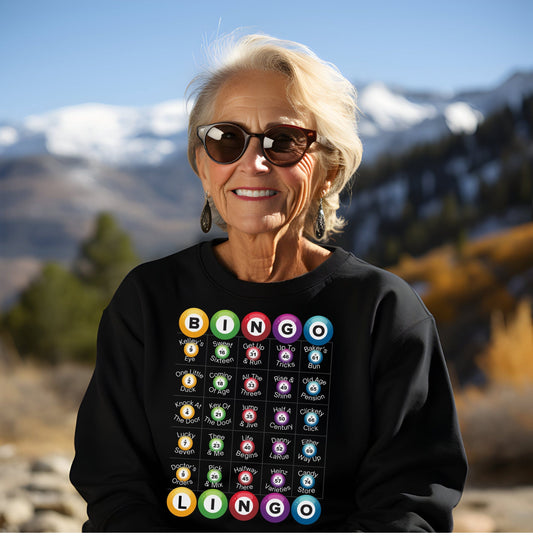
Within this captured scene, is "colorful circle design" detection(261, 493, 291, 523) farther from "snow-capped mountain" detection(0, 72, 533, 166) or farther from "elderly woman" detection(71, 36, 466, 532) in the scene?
"snow-capped mountain" detection(0, 72, 533, 166)

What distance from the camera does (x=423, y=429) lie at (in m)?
1.02

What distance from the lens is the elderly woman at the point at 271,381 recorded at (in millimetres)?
1022

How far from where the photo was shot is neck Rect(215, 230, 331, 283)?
1098 millimetres

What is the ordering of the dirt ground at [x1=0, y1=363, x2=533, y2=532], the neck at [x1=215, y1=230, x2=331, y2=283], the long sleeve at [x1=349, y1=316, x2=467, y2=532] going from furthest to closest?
the dirt ground at [x1=0, y1=363, x2=533, y2=532] → the neck at [x1=215, y1=230, x2=331, y2=283] → the long sleeve at [x1=349, y1=316, x2=467, y2=532]

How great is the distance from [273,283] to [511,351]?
8.29 ft

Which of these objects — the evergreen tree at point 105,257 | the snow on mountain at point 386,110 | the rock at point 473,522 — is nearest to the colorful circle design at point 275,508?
the rock at point 473,522

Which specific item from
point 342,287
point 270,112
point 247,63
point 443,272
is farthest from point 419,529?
point 443,272

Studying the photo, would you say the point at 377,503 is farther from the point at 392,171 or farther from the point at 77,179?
the point at 77,179

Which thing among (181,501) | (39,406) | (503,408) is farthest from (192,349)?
(39,406)

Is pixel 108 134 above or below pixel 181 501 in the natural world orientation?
above

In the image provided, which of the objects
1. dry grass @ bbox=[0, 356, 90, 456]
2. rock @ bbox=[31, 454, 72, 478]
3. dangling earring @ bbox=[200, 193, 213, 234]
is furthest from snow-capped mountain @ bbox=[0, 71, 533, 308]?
dangling earring @ bbox=[200, 193, 213, 234]

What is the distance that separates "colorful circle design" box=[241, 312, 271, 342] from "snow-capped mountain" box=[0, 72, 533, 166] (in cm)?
230

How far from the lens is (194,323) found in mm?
1073

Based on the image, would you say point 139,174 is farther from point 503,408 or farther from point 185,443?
point 185,443
